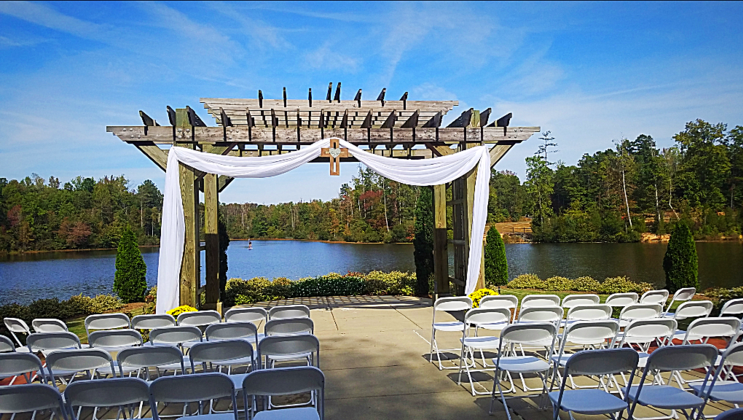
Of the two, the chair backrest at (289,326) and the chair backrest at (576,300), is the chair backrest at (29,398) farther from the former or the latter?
the chair backrest at (576,300)

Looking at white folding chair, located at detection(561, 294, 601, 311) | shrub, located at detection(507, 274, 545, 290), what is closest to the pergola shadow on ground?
white folding chair, located at detection(561, 294, 601, 311)

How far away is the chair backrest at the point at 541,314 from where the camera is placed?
12.9 ft

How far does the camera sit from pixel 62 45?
14.4 meters

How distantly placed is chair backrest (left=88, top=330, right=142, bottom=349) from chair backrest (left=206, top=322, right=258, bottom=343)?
1.68ft

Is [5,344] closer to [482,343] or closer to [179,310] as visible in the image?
[179,310]

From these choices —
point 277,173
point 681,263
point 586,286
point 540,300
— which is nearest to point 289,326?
point 540,300

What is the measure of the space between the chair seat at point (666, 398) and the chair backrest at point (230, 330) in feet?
8.31

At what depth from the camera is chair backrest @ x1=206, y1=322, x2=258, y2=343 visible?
3.71m

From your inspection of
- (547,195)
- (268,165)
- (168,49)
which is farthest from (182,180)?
(547,195)

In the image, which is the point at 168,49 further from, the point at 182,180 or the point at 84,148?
the point at 84,148

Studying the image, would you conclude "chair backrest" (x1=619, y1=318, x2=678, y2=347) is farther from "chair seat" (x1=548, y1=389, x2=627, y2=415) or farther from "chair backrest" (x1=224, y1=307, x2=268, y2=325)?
"chair backrest" (x1=224, y1=307, x2=268, y2=325)

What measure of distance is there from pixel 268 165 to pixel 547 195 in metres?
40.3

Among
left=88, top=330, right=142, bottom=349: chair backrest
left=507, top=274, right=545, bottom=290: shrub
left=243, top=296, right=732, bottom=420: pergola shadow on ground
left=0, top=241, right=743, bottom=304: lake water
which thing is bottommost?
left=0, top=241, right=743, bottom=304: lake water

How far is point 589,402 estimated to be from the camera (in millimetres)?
2711
